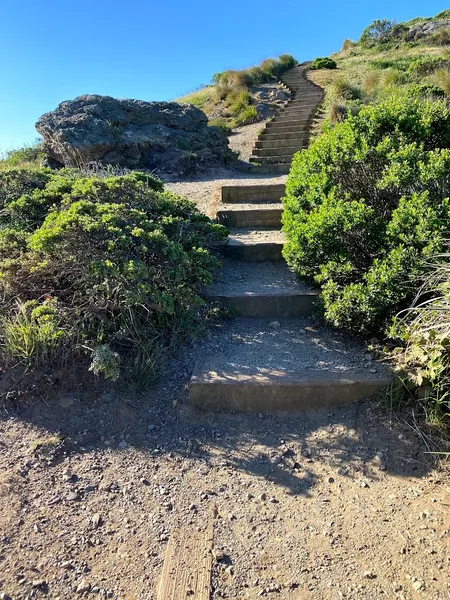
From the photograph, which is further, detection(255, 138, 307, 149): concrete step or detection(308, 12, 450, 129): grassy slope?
detection(308, 12, 450, 129): grassy slope

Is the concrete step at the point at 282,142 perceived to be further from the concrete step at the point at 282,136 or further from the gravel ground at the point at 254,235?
the gravel ground at the point at 254,235

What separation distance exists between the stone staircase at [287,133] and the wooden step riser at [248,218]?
339 centimetres

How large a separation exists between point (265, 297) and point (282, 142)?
6.78m

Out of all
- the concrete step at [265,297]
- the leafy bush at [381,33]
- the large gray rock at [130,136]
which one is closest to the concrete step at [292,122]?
the large gray rock at [130,136]

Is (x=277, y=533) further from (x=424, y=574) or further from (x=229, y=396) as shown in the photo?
(x=229, y=396)

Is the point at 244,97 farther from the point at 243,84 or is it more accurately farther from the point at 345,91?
the point at 345,91

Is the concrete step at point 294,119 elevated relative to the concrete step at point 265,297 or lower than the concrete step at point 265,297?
elevated

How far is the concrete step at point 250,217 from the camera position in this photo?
4.97m

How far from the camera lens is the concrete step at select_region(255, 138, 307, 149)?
29.2 feet

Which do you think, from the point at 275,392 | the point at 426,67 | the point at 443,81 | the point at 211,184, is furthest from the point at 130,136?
the point at 426,67

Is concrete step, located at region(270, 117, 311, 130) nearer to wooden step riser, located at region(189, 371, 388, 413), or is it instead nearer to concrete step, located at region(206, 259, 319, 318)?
concrete step, located at region(206, 259, 319, 318)

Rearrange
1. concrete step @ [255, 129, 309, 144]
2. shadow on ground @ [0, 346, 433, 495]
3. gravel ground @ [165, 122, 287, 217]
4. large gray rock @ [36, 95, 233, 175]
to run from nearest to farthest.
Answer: shadow on ground @ [0, 346, 433, 495] < gravel ground @ [165, 122, 287, 217] < large gray rock @ [36, 95, 233, 175] < concrete step @ [255, 129, 309, 144]

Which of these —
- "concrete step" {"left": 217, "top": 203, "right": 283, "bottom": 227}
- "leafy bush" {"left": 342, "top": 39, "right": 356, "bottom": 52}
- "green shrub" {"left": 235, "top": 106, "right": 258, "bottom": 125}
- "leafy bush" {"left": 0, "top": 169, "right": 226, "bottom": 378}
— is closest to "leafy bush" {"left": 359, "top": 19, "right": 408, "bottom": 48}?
"leafy bush" {"left": 342, "top": 39, "right": 356, "bottom": 52}

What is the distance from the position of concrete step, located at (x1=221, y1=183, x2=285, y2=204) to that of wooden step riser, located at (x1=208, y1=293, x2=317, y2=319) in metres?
2.66
